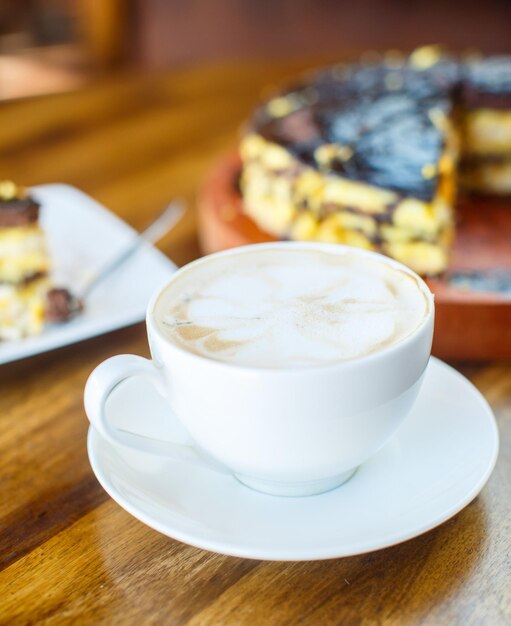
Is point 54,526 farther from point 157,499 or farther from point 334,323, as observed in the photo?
point 334,323

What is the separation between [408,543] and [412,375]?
0.56ft

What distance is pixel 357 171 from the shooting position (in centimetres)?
155

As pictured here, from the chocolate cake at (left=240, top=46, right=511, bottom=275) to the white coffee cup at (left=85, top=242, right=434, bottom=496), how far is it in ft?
2.40

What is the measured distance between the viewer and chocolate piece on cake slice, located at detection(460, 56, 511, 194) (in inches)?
86.0

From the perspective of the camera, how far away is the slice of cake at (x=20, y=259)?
133 cm

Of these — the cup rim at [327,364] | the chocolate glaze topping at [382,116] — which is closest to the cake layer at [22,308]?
the cup rim at [327,364]

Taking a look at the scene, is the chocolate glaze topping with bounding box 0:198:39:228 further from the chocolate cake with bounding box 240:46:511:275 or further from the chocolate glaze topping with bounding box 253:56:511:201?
the chocolate glaze topping with bounding box 253:56:511:201

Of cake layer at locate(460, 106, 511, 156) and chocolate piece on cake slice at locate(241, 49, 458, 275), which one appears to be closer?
chocolate piece on cake slice at locate(241, 49, 458, 275)

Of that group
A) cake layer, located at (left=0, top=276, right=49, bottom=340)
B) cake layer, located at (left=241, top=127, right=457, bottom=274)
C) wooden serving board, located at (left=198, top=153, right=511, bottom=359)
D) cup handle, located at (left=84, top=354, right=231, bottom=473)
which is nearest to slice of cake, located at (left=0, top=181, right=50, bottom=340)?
cake layer, located at (left=0, top=276, right=49, bottom=340)

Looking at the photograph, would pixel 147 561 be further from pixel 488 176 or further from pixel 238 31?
pixel 238 31

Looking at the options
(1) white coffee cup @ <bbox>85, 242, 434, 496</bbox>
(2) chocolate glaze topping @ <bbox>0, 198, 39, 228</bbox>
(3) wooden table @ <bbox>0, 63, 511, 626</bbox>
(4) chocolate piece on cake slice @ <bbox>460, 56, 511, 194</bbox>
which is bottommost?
(4) chocolate piece on cake slice @ <bbox>460, 56, 511, 194</bbox>

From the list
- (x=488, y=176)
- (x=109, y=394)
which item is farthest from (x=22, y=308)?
(x=488, y=176)

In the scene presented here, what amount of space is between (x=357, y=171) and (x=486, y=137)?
915 millimetres

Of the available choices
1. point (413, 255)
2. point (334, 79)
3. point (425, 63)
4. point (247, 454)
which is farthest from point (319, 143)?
point (247, 454)
